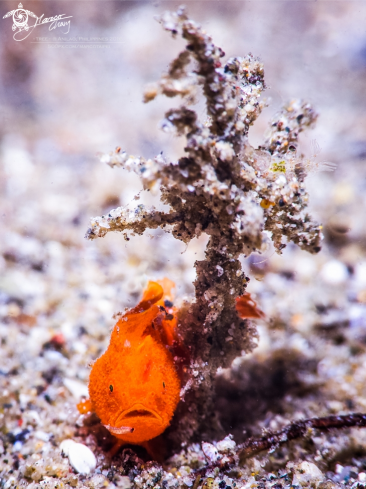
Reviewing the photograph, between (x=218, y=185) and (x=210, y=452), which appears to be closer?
(x=218, y=185)

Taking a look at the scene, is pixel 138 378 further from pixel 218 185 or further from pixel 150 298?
pixel 218 185

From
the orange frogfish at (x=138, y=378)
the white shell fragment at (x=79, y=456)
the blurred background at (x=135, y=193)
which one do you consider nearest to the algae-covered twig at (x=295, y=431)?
the blurred background at (x=135, y=193)

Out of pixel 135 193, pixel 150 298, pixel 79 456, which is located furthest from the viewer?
pixel 135 193

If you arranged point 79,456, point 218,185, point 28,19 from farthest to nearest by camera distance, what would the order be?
1. point 28,19
2. point 79,456
3. point 218,185

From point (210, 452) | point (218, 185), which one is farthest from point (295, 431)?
point (218, 185)

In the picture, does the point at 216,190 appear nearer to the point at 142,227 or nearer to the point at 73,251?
the point at 142,227

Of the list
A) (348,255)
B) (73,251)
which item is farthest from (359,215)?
(73,251)

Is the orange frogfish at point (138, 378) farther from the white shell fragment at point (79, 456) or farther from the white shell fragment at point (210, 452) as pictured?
the white shell fragment at point (210, 452)
